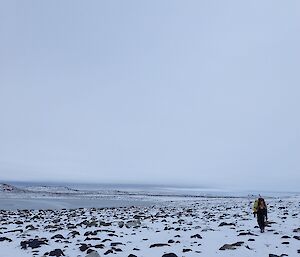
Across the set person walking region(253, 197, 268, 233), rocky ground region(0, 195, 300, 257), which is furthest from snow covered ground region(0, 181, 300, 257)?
person walking region(253, 197, 268, 233)

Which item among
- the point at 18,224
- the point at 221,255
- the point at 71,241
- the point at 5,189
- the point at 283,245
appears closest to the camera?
the point at 221,255

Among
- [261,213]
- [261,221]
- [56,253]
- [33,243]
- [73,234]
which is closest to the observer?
[56,253]

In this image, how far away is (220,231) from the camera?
743 inches

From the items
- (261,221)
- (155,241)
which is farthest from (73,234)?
(261,221)

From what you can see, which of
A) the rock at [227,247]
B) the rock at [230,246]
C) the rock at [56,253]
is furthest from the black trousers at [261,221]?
the rock at [56,253]

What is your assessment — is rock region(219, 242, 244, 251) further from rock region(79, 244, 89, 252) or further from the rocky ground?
rock region(79, 244, 89, 252)

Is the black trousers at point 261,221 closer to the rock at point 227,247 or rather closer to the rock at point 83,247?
the rock at point 227,247

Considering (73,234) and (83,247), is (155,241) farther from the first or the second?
(73,234)

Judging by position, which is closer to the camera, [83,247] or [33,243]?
[83,247]

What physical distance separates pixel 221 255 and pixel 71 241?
638 cm

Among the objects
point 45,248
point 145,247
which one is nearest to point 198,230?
point 145,247

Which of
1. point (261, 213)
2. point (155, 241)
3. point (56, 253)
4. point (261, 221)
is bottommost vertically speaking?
point (56, 253)

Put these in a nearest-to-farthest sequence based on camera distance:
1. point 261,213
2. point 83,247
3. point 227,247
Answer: point 227,247
point 83,247
point 261,213

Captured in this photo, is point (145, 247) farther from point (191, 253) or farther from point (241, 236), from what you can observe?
point (241, 236)
